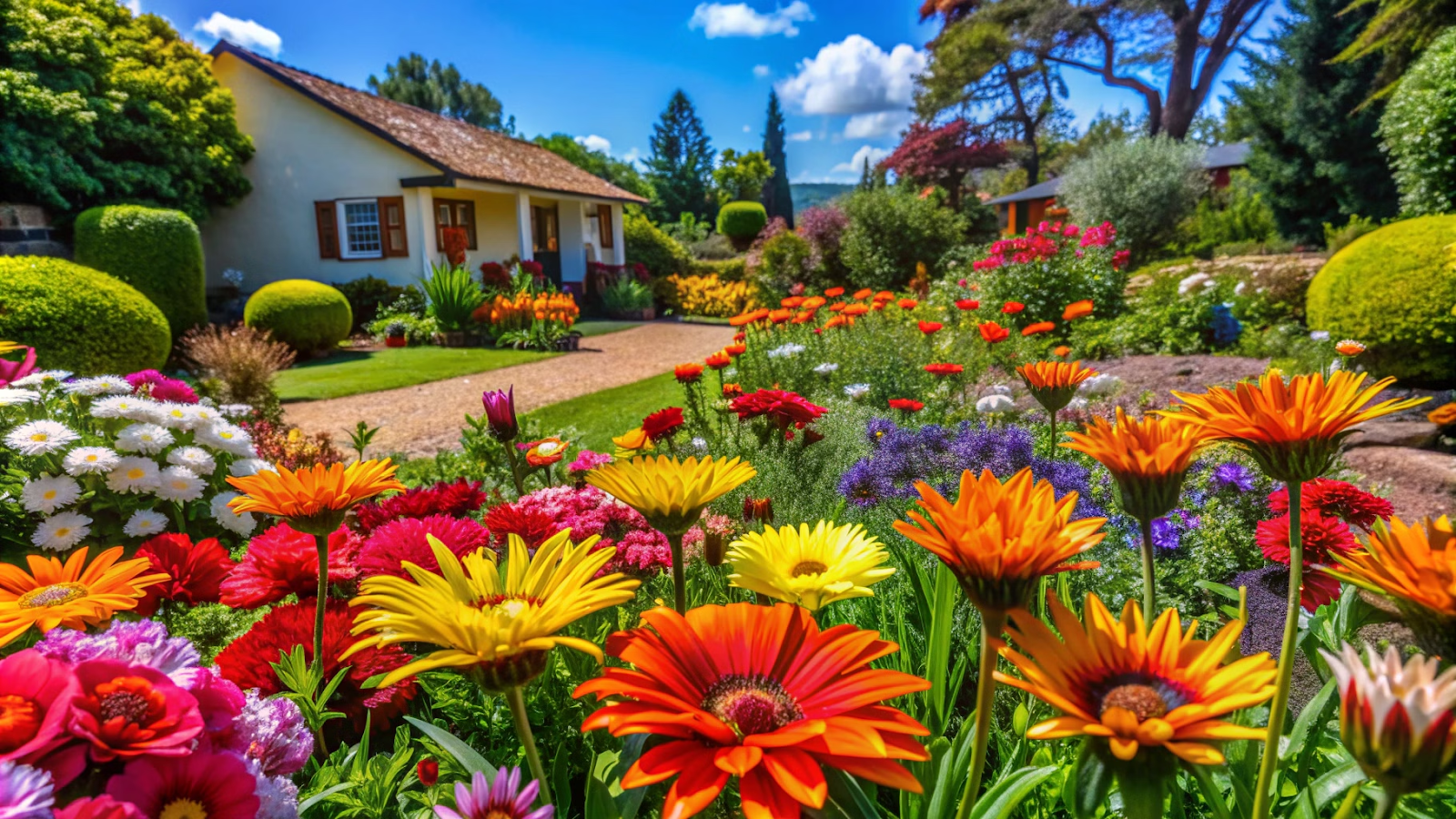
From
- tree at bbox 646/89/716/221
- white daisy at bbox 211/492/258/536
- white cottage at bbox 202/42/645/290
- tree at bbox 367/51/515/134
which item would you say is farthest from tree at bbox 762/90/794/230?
white daisy at bbox 211/492/258/536

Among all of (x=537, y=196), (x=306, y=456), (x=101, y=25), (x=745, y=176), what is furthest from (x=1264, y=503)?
(x=745, y=176)

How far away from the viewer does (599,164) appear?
4600 cm

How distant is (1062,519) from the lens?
72 cm

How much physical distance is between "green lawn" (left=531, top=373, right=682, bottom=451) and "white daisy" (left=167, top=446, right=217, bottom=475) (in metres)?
2.87

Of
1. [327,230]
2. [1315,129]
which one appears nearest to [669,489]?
[327,230]

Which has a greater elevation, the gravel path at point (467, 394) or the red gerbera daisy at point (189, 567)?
the red gerbera daisy at point (189, 567)

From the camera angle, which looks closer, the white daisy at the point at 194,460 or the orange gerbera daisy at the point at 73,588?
the orange gerbera daisy at the point at 73,588

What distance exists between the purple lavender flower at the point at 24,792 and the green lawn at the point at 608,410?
15.9 feet

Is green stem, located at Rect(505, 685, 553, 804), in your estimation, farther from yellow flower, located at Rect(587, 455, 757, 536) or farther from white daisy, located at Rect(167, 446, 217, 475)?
white daisy, located at Rect(167, 446, 217, 475)

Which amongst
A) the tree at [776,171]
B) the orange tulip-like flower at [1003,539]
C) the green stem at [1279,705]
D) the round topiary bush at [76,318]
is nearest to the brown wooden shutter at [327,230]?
the round topiary bush at [76,318]

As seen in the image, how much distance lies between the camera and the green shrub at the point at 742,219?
3036 cm

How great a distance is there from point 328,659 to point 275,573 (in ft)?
1.10

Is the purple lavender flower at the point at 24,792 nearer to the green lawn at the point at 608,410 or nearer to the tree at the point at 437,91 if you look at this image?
the green lawn at the point at 608,410

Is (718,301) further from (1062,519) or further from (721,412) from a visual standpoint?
(1062,519)
